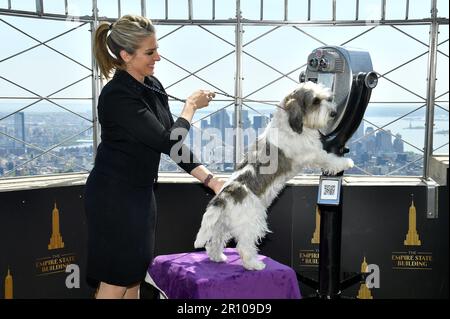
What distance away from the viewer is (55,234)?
12.8ft

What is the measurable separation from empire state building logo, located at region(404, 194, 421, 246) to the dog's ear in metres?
1.64

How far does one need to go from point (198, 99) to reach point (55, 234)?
208cm

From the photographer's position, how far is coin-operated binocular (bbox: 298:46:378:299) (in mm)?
2656

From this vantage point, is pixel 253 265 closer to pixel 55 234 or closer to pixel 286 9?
pixel 55 234

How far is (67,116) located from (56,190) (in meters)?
0.80

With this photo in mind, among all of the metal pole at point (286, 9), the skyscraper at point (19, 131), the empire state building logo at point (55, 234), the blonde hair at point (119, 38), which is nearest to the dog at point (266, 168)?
the blonde hair at point (119, 38)

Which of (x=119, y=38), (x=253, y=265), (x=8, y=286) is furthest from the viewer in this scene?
(x=8, y=286)

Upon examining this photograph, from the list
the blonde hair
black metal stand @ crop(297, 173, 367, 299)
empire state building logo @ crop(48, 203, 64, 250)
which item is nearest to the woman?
the blonde hair

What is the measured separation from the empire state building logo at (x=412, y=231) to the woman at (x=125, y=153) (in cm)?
222

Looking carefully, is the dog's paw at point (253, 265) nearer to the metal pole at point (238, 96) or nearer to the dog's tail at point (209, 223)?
the dog's tail at point (209, 223)

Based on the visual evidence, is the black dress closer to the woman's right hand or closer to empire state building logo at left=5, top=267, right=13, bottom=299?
the woman's right hand

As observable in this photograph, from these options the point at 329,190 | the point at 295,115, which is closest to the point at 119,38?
the point at 295,115

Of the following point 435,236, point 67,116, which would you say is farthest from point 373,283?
point 67,116

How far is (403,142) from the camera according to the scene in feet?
14.5
